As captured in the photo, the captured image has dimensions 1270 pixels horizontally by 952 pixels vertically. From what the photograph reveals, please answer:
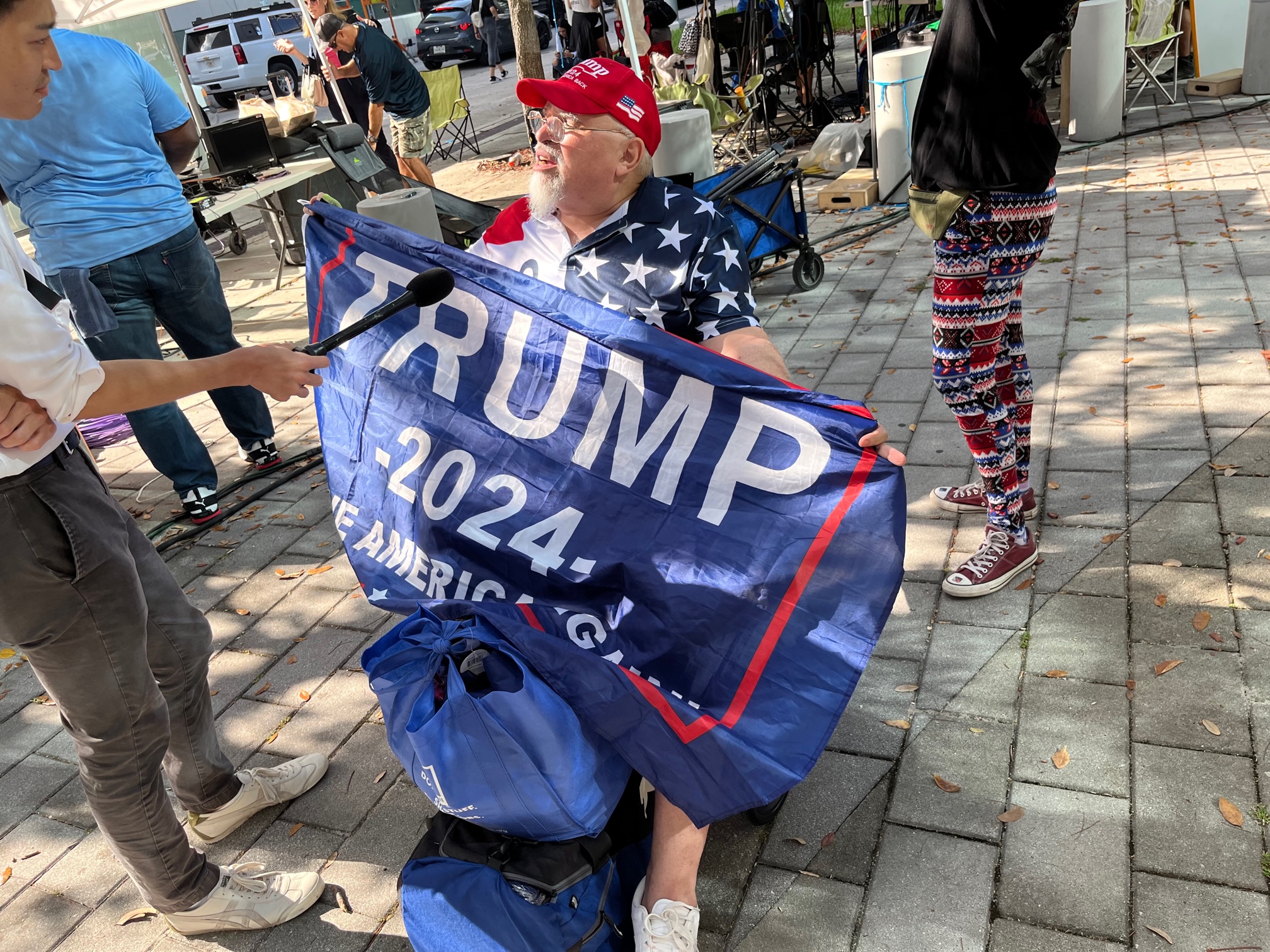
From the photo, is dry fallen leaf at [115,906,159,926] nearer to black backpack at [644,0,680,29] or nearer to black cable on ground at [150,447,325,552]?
black cable on ground at [150,447,325,552]

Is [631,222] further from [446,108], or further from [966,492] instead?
[446,108]

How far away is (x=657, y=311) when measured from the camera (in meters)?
2.49

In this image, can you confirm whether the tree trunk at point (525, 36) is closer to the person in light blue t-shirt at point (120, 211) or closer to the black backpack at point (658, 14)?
the black backpack at point (658, 14)

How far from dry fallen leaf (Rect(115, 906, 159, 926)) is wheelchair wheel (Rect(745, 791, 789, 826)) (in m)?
1.63

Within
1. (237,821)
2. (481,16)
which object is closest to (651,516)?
(237,821)

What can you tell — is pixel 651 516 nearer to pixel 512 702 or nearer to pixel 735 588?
pixel 735 588

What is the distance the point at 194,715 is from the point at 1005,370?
2.73 m

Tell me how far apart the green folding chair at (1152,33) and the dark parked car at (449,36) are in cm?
1562

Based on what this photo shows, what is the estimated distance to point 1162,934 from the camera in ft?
6.68

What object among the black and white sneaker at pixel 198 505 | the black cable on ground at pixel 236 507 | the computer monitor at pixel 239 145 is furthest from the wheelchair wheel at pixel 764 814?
the computer monitor at pixel 239 145

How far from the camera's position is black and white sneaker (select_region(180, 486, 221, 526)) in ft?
15.5

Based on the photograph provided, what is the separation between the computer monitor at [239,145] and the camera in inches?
302

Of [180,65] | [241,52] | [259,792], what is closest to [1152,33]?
[180,65]

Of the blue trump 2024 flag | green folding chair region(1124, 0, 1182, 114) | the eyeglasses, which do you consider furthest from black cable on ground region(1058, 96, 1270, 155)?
the blue trump 2024 flag
